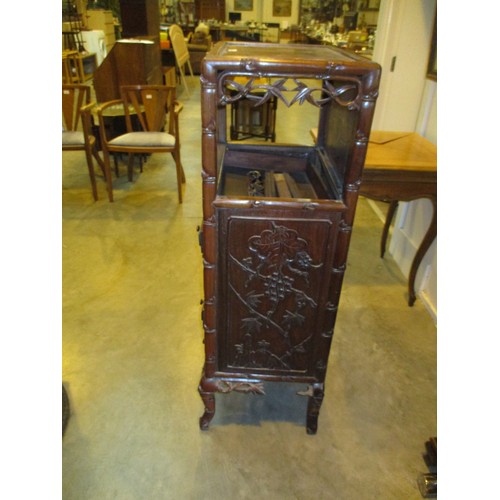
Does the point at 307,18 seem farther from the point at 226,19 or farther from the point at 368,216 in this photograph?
the point at 368,216

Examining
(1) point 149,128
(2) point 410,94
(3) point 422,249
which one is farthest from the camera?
(1) point 149,128

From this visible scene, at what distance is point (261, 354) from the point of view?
1.34 metres

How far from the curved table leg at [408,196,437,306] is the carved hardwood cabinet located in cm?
74

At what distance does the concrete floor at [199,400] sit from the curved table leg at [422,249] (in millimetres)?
86

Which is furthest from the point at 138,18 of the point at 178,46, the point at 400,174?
the point at 400,174

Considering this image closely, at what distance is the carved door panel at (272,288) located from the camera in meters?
1.10

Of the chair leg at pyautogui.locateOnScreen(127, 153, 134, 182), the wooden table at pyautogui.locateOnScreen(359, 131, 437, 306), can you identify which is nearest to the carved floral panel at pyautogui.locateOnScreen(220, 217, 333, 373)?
the wooden table at pyautogui.locateOnScreen(359, 131, 437, 306)

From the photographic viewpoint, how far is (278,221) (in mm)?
1093

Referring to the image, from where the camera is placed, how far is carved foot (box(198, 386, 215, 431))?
4.60 feet

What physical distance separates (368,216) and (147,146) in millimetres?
1833

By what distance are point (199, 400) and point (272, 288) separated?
0.67 metres

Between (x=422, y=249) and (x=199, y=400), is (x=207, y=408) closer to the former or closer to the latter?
(x=199, y=400)

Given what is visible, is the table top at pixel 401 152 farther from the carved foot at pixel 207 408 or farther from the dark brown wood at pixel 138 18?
the dark brown wood at pixel 138 18

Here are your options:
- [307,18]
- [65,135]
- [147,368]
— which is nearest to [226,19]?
[307,18]
